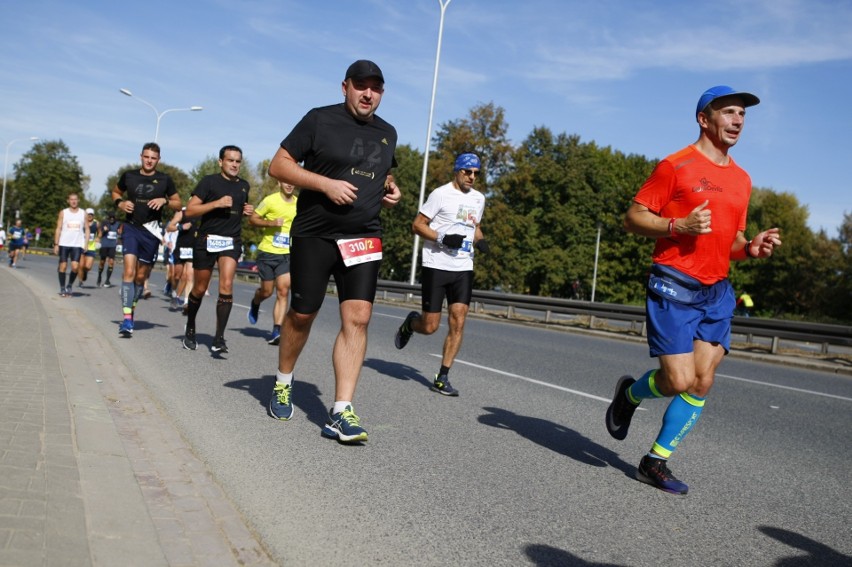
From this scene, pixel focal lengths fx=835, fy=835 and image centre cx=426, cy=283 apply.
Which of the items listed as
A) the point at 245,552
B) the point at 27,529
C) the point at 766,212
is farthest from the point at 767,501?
the point at 766,212

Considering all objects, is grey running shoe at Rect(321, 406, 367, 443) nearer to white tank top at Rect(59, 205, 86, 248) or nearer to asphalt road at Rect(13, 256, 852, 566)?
asphalt road at Rect(13, 256, 852, 566)

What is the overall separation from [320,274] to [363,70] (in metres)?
1.33

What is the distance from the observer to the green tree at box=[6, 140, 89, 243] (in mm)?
102812

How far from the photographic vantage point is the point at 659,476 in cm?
461

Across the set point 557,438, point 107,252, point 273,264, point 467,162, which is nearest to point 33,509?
point 557,438

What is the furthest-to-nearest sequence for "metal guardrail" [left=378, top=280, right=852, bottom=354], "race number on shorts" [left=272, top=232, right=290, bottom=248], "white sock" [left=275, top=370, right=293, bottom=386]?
"metal guardrail" [left=378, top=280, right=852, bottom=354] < "race number on shorts" [left=272, top=232, right=290, bottom=248] < "white sock" [left=275, top=370, right=293, bottom=386]

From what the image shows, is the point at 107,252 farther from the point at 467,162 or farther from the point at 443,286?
the point at 467,162

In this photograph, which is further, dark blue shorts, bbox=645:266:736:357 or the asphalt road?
dark blue shorts, bbox=645:266:736:357

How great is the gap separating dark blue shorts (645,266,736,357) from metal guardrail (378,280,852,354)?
12.7 m

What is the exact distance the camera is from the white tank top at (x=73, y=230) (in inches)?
714

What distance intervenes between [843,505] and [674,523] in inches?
50.4

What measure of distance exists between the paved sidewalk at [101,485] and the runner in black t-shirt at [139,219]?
343 cm

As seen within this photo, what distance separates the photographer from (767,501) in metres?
4.53

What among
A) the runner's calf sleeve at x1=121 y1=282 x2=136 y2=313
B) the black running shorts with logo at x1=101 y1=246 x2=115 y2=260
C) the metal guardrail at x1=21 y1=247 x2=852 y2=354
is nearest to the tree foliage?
the metal guardrail at x1=21 y1=247 x2=852 y2=354
